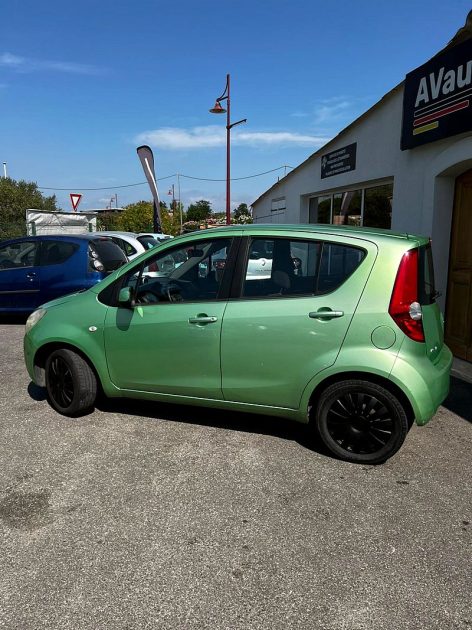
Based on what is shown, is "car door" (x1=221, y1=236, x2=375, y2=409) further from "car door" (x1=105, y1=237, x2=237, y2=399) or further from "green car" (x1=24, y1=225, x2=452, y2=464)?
"car door" (x1=105, y1=237, x2=237, y2=399)

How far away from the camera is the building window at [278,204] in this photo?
46.9 feet

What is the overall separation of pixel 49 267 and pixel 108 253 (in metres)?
1.00

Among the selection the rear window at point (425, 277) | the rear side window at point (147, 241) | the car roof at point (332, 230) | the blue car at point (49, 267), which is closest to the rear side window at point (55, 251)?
the blue car at point (49, 267)

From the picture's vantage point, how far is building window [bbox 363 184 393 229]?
786 cm

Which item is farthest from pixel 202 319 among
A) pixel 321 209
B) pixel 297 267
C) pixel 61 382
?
pixel 321 209

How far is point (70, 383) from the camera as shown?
416 centimetres

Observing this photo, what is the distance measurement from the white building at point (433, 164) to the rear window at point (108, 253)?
447cm

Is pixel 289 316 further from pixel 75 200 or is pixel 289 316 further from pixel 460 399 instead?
pixel 75 200

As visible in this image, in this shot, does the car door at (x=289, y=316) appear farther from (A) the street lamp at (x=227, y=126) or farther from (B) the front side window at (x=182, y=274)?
(A) the street lamp at (x=227, y=126)

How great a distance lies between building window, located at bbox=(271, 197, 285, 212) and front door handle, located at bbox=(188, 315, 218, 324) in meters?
11.2

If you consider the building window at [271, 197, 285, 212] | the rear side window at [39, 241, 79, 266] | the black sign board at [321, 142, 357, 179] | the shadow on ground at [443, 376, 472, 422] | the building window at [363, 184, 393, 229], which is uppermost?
the black sign board at [321, 142, 357, 179]

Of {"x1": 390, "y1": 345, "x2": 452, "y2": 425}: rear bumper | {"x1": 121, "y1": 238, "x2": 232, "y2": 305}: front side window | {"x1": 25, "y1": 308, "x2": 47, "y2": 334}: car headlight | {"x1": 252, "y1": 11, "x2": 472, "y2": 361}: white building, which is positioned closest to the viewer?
{"x1": 390, "y1": 345, "x2": 452, "y2": 425}: rear bumper

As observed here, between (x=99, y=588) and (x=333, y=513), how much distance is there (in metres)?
1.37

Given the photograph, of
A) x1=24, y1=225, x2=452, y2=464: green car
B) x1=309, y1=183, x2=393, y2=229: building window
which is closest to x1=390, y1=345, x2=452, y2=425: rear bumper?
x1=24, y1=225, x2=452, y2=464: green car
